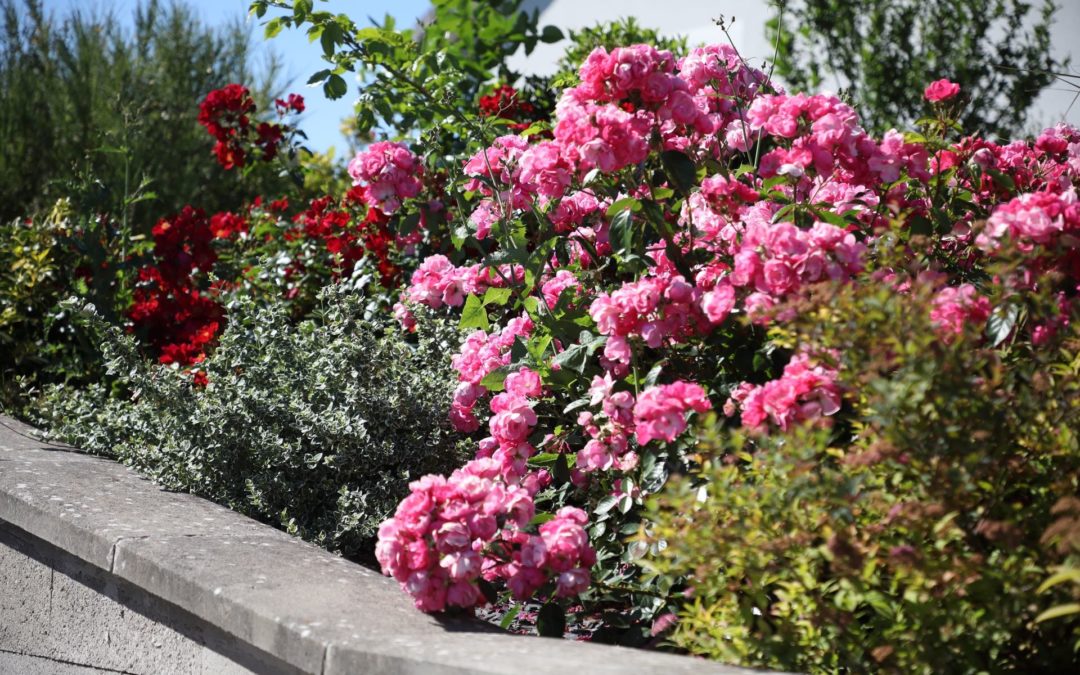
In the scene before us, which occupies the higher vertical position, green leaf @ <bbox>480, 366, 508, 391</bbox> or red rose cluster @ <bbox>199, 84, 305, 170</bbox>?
red rose cluster @ <bbox>199, 84, 305, 170</bbox>

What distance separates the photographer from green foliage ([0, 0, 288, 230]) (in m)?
10.4

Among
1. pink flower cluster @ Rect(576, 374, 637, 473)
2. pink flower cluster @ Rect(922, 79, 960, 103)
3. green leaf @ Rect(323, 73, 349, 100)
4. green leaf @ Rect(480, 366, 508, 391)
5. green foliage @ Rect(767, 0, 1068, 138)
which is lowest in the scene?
pink flower cluster @ Rect(576, 374, 637, 473)

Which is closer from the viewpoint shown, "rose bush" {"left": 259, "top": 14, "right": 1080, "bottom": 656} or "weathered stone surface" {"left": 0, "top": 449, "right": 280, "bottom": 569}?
"rose bush" {"left": 259, "top": 14, "right": 1080, "bottom": 656}

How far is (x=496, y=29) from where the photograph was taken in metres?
5.72

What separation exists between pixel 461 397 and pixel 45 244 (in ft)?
10.6

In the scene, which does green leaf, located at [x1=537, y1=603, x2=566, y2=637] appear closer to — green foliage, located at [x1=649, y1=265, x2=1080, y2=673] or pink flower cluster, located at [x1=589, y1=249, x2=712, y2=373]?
green foliage, located at [x1=649, y1=265, x2=1080, y2=673]

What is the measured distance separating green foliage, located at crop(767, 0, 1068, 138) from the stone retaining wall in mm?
4943

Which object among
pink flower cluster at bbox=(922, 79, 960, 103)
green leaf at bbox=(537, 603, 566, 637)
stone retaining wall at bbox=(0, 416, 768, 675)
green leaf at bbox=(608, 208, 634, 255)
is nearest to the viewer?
stone retaining wall at bbox=(0, 416, 768, 675)

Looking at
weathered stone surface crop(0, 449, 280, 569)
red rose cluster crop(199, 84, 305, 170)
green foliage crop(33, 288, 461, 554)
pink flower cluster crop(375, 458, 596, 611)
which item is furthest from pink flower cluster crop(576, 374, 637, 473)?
red rose cluster crop(199, 84, 305, 170)

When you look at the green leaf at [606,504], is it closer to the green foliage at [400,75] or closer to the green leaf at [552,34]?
the green foliage at [400,75]

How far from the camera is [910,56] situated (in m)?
6.93

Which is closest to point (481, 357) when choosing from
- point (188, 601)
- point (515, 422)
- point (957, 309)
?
point (515, 422)

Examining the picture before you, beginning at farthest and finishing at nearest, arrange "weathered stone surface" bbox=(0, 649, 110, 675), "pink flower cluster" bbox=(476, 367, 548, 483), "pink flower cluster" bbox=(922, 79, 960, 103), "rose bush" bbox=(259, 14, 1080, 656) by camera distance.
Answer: "weathered stone surface" bbox=(0, 649, 110, 675) < "pink flower cluster" bbox=(922, 79, 960, 103) < "pink flower cluster" bbox=(476, 367, 548, 483) < "rose bush" bbox=(259, 14, 1080, 656)

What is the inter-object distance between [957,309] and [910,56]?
5444 mm
